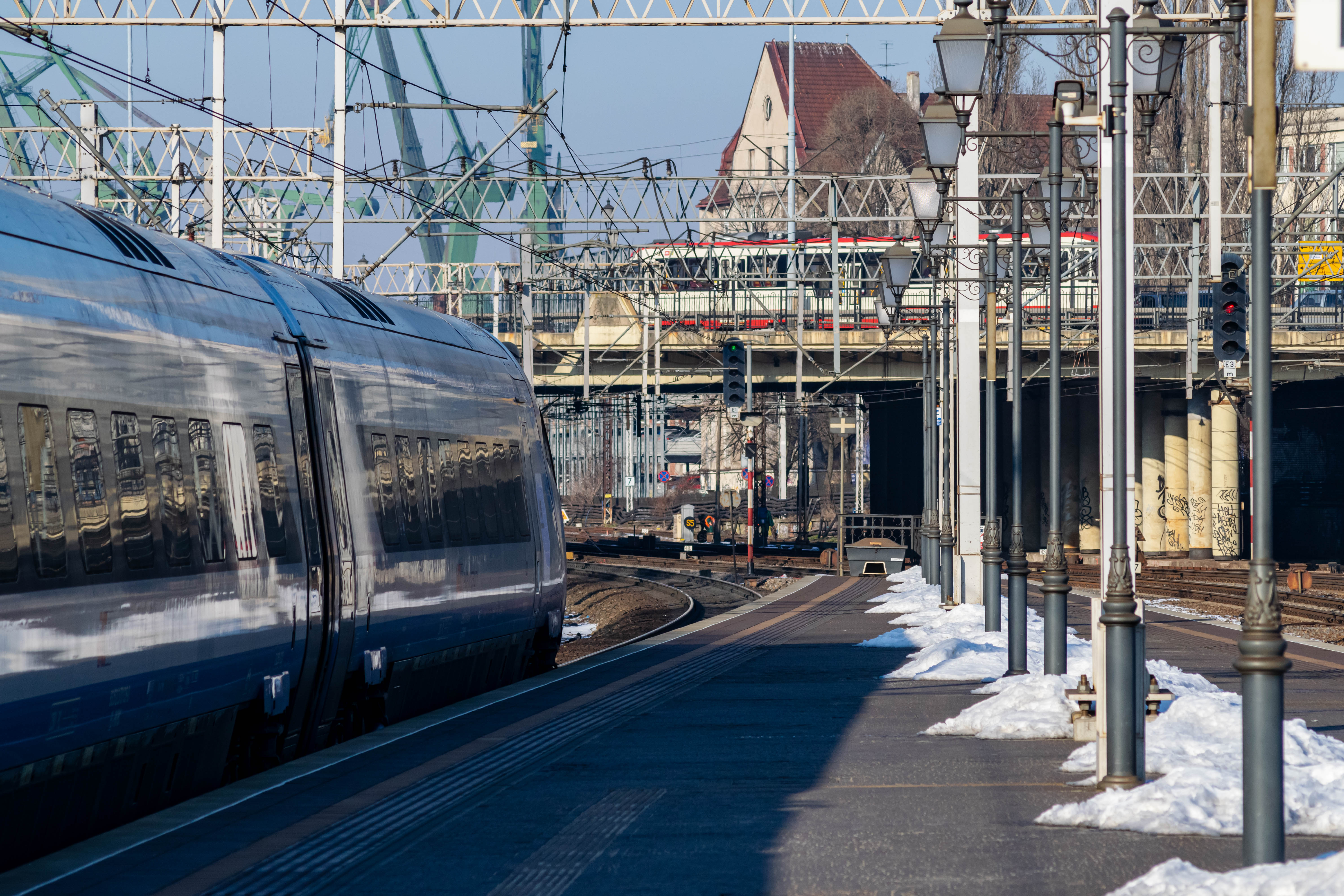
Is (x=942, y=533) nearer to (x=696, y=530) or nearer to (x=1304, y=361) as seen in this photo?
(x=1304, y=361)

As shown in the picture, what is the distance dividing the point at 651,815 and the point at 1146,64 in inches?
268

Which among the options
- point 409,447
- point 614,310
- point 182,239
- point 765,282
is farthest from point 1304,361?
point 182,239

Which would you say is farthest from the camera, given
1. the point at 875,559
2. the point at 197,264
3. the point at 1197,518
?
the point at 1197,518

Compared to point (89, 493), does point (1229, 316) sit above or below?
above

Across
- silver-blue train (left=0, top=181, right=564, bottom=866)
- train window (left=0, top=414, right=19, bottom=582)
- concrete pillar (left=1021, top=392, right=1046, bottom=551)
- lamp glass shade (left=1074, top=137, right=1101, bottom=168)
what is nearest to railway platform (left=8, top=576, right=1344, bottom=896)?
silver-blue train (left=0, top=181, right=564, bottom=866)

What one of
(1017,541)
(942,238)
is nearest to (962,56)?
(1017,541)

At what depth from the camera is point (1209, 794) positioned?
8.76 m

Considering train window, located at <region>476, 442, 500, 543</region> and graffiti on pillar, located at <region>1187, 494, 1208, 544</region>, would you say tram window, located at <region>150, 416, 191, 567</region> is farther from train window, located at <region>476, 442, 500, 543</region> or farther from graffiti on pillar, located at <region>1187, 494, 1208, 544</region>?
graffiti on pillar, located at <region>1187, 494, 1208, 544</region>

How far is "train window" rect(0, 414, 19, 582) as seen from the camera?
26.6 feet

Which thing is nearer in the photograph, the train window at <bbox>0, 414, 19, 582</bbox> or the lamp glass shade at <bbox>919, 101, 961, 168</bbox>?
the train window at <bbox>0, 414, 19, 582</bbox>

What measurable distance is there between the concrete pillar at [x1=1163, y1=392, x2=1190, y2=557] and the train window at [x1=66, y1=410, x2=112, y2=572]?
47352 millimetres

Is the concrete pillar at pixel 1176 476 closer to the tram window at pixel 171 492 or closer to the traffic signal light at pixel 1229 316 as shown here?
the traffic signal light at pixel 1229 316

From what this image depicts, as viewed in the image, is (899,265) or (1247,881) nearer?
(1247,881)

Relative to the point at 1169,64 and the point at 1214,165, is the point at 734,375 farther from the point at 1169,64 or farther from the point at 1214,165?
the point at 1169,64
